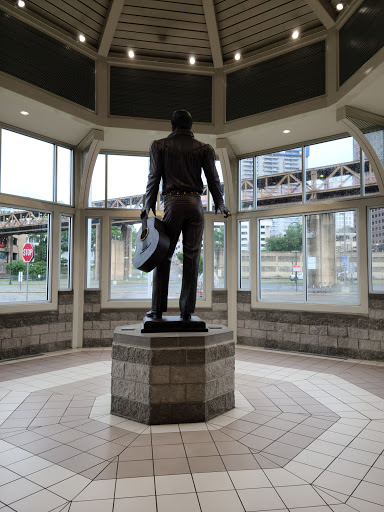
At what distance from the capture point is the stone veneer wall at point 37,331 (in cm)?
589

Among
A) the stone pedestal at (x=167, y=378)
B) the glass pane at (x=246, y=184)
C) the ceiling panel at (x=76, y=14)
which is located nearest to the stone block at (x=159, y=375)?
the stone pedestal at (x=167, y=378)

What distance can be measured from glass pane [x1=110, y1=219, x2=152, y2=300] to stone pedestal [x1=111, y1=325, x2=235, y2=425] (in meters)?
3.68

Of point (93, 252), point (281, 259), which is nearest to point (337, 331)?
point (281, 259)

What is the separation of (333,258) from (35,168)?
504 cm

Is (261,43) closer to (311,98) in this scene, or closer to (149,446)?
(311,98)

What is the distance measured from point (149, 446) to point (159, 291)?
1355 millimetres

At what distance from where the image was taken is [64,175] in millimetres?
6910

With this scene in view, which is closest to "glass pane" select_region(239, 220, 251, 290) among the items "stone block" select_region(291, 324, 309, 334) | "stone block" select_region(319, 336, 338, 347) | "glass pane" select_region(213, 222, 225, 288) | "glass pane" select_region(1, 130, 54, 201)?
"glass pane" select_region(213, 222, 225, 288)

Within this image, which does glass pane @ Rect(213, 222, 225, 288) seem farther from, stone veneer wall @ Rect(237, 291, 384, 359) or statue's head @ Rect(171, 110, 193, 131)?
statue's head @ Rect(171, 110, 193, 131)

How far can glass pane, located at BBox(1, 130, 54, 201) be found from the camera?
19.6 ft

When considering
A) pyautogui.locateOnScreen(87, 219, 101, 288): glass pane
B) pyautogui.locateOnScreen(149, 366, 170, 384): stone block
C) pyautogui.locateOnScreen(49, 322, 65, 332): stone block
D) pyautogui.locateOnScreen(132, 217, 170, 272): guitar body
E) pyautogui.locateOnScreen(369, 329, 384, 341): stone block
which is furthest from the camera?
pyautogui.locateOnScreen(87, 219, 101, 288): glass pane

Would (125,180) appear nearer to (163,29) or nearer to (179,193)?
(163,29)

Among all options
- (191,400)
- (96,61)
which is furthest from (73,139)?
(191,400)

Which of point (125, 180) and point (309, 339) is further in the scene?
point (125, 180)
